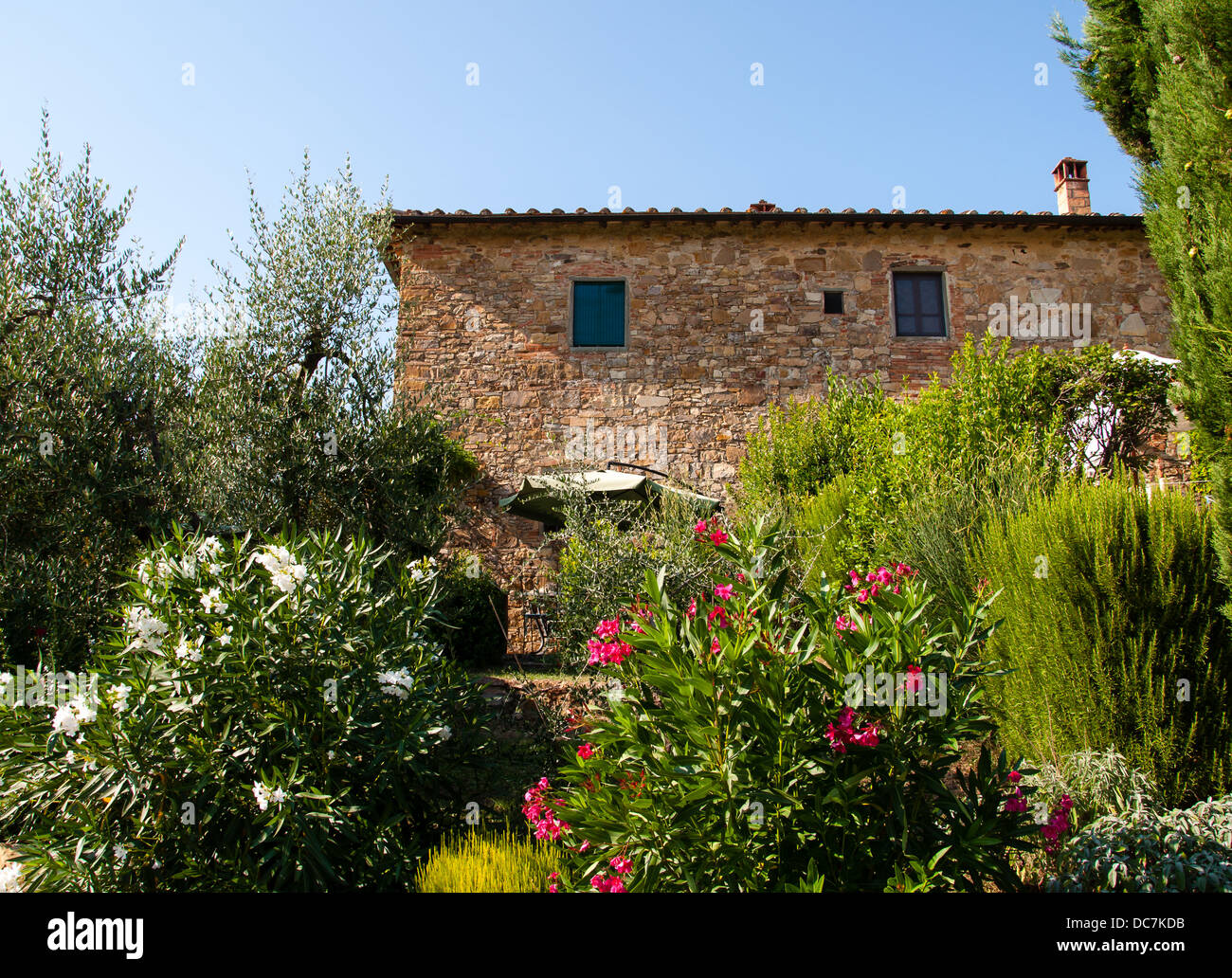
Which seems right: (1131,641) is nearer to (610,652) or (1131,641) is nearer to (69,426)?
(610,652)

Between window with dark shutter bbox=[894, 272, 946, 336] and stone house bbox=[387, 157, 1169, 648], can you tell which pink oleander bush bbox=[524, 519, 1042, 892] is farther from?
window with dark shutter bbox=[894, 272, 946, 336]

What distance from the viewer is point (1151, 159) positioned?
16.7 ft

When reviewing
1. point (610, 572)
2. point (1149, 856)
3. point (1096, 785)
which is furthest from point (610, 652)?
point (1096, 785)

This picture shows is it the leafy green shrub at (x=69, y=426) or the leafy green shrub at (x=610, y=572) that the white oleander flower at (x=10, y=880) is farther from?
the leafy green shrub at (x=610, y=572)

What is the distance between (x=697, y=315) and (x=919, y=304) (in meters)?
3.73

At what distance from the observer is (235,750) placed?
320cm

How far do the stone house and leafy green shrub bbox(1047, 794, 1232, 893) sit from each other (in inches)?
343

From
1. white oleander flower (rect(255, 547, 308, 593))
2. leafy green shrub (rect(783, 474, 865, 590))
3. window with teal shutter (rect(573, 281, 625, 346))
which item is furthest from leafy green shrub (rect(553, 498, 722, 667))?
window with teal shutter (rect(573, 281, 625, 346))

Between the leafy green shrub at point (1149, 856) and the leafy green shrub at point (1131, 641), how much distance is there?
0.65 metres

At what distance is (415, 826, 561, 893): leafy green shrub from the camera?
119 inches

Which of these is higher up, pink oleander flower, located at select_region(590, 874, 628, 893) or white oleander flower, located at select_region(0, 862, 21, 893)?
pink oleander flower, located at select_region(590, 874, 628, 893)
